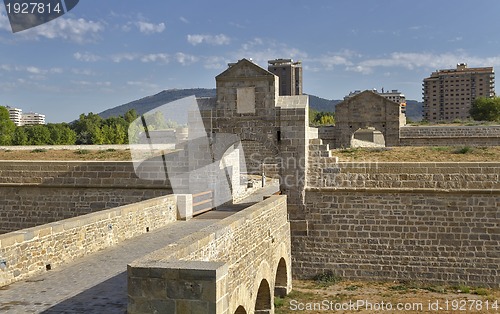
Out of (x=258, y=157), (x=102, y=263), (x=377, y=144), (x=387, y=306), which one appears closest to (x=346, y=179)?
(x=387, y=306)

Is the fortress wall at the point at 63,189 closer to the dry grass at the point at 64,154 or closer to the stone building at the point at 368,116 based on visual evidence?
the dry grass at the point at 64,154

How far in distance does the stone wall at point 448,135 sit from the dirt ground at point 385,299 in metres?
16.0

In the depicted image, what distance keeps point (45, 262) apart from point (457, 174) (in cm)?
1010

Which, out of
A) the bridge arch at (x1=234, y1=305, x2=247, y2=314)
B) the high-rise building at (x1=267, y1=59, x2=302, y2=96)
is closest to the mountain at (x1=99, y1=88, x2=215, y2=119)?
the high-rise building at (x1=267, y1=59, x2=302, y2=96)

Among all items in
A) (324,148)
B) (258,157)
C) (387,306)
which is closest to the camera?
(387,306)

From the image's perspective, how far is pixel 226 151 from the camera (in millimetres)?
14641

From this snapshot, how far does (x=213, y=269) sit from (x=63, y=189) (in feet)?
37.3

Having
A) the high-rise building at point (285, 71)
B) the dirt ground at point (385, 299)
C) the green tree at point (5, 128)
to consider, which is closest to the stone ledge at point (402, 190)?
the dirt ground at point (385, 299)

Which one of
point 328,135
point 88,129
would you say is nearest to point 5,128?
point 88,129

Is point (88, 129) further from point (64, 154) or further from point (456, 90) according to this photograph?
point (456, 90)

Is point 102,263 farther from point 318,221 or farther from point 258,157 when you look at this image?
point 258,157

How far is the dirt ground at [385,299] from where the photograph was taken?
11.1 metres

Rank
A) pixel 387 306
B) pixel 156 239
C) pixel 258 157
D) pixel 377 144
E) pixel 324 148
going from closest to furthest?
pixel 156 239, pixel 387 306, pixel 324 148, pixel 258 157, pixel 377 144

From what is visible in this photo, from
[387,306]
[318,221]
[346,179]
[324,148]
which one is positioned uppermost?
[324,148]
